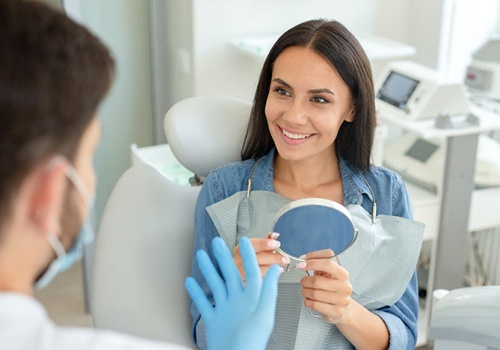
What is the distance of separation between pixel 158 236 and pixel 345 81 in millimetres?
517

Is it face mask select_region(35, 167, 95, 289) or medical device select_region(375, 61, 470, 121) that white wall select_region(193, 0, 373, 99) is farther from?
face mask select_region(35, 167, 95, 289)

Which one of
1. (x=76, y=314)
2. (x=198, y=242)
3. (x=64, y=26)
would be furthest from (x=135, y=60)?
(x=64, y=26)

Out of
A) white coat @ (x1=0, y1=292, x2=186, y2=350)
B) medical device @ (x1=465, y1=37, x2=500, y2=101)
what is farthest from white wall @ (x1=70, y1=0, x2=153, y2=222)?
white coat @ (x1=0, y1=292, x2=186, y2=350)

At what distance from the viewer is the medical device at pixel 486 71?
2.69 meters

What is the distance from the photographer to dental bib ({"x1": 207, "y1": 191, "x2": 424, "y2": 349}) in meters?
1.49

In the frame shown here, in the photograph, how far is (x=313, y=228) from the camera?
1300 mm

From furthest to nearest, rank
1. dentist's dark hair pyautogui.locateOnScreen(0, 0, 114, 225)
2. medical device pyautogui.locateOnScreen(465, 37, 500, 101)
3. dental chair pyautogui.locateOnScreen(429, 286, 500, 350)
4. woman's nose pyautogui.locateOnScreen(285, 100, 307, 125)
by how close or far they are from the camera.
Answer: medical device pyautogui.locateOnScreen(465, 37, 500, 101)
woman's nose pyautogui.locateOnScreen(285, 100, 307, 125)
dental chair pyautogui.locateOnScreen(429, 286, 500, 350)
dentist's dark hair pyautogui.locateOnScreen(0, 0, 114, 225)

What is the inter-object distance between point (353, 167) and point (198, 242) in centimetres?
39

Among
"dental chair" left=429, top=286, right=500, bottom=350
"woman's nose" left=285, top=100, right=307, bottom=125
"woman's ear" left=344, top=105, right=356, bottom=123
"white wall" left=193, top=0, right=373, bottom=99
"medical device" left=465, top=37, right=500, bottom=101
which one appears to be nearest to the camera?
"dental chair" left=429, top=286, right=500, bottom=350

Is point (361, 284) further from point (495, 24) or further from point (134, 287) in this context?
point (495, 24)

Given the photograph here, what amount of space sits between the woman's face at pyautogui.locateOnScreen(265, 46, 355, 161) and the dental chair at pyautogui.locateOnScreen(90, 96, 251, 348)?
0.16 m

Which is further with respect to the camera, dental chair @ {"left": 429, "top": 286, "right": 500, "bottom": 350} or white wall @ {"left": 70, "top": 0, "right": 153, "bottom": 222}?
white wall @ {"left": 70, "top": 0, "right": 153, "bottom": 222}

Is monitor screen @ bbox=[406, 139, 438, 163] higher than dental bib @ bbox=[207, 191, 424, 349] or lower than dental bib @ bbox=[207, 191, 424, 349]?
lower

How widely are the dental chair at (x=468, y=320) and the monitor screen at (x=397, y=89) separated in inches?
49.6
